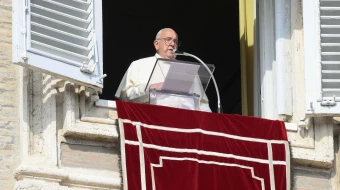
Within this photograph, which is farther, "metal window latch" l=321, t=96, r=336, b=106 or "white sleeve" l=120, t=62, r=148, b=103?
"white sleeve" l=120, t=62, r=148, b=103

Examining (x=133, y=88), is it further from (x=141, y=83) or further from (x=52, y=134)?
(x=52, y=134)

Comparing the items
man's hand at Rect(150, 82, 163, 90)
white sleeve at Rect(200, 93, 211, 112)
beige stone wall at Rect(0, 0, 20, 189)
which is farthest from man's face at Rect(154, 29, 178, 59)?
beige stone wall at Rect(0, 0, 20, 189)

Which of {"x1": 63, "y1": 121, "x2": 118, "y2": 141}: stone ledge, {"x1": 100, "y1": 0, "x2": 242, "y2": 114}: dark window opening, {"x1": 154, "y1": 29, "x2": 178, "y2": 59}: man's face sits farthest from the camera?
{"x1": 100, "y1": 0, "x2": 242, "y2": 114}: dark window opening

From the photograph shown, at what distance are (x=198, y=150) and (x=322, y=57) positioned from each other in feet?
3.98

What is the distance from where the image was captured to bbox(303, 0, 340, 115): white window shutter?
14578 mm

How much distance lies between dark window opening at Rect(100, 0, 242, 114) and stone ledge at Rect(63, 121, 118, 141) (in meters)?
4.47

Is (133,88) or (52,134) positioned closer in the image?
(52,134)

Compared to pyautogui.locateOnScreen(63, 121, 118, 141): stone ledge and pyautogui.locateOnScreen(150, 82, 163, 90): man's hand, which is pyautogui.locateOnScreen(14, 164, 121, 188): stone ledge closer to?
pyautogui.locateOnScreen(63, 121, 118, 141): stone ledge

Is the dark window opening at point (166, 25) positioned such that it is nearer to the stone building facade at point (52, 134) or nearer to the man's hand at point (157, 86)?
the man's hand at point (157, 86)

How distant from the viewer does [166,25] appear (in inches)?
750

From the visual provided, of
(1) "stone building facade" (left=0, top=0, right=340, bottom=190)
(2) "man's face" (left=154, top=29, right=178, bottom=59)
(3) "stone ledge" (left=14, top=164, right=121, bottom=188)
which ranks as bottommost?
(3) "stone ledge" (left=14, top=164, right=121, bottom=188)

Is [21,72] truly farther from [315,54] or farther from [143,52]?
[143,52]

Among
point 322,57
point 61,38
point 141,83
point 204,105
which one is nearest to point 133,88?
point 141,83

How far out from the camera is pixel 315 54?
1466 centimetres
